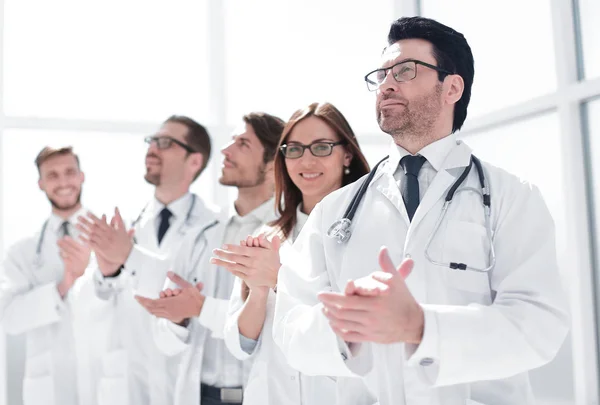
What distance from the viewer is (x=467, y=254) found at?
1.78m

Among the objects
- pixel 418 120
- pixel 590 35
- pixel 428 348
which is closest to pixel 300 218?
pixel 418 120

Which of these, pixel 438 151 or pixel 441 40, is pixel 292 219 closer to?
pixel 438 151

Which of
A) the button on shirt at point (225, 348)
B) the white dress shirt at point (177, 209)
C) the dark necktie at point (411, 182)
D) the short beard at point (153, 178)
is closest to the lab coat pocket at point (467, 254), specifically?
the dark necktie at point (411, 182)

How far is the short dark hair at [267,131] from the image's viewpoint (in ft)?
11.5

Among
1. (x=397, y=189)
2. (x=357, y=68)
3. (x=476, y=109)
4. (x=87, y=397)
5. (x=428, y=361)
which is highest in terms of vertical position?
(x=357, y=68)

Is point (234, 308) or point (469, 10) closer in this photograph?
point (234, 308)

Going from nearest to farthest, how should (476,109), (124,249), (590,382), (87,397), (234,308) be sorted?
(234,308) → (590,382) → (124,249) → (87,397) → (476,109)

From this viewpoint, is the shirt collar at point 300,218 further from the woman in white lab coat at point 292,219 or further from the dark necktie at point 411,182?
the dark necktie at point 411,182

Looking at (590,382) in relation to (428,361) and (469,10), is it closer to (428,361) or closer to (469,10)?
(428,361)

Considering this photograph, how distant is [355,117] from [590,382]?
2.73 meters

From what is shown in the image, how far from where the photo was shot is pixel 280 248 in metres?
2.65

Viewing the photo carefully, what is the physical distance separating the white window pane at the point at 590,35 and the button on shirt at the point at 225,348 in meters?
1.74

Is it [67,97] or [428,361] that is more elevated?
[67,97]

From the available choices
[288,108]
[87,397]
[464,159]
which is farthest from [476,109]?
[87,397]
